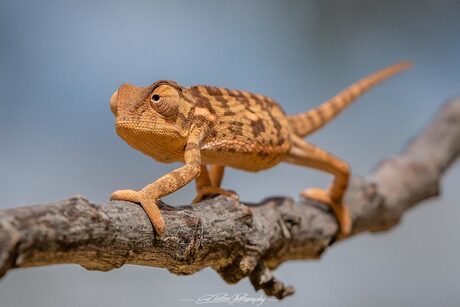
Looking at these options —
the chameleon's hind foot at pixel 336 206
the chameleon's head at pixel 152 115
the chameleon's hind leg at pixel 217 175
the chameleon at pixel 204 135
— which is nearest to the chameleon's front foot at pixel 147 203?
the chameleon at pixel 204 135

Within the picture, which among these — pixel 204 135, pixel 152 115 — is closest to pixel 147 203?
pixel 152 115

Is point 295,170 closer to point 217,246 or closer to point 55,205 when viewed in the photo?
point 217,246

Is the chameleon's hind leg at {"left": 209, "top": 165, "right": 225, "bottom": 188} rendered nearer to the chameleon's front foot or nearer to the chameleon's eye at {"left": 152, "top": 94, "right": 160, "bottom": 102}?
the chameleon's eye at {"left": 152, "top": 94, "right": 160, "bottom": 102}

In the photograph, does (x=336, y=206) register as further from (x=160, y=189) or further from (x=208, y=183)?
(x=160, y=189)

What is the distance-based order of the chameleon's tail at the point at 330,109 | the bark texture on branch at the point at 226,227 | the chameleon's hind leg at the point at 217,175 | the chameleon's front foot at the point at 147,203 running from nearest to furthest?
the bark texture on branch at the point at 226,227 < the chameleon's front foot at the point at 147,203 < the chameleon's hind leg at the point at 217,175 < the chameleon's tail at the point at 330,109

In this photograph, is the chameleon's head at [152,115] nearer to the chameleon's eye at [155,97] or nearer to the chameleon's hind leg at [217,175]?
the chameleon's eye at [155,97]

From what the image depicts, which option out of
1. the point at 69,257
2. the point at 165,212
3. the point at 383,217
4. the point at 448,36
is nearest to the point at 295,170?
the point at 383,217
